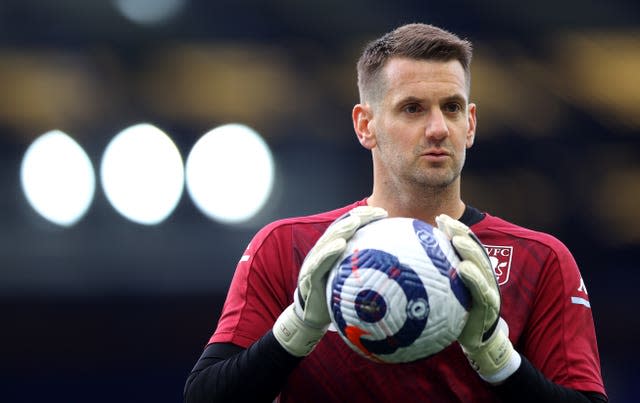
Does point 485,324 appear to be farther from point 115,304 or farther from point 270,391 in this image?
point 115,304

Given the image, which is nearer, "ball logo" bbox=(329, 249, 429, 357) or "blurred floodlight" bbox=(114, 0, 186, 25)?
"ball logo" bbox=(329, 249, 429, 357)

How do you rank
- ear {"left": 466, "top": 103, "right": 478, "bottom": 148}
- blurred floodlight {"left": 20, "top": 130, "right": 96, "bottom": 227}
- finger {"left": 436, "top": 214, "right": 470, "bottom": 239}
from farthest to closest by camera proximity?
1. blurred floodlight {"left": 20, "top": 130, "right": 96, "bottom": 227}
2. ear {"left": 466, "top": 103, "right": 478, "bottom": 148}
3. finger {"left": 436, "top": 214, "right": 470, "bottom": 239}

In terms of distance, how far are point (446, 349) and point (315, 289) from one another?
759mm

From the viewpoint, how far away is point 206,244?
883 cm

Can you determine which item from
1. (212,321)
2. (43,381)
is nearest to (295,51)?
(212,321)

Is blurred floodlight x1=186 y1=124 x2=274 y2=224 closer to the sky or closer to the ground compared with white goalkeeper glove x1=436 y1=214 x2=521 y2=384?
closer to the sky

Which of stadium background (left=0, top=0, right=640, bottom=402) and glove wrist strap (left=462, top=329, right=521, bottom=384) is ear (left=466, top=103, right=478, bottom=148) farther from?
stadium background (left=0, top=0, right=640, bottom=402)

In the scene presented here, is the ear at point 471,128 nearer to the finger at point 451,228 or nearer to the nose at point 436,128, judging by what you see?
the nose at point 436,128

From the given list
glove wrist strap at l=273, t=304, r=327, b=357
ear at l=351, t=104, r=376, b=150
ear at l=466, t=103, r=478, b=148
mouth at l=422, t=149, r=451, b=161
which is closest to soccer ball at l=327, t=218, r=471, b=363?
glove wrist strap at l=273, t=304, r=327, b=357

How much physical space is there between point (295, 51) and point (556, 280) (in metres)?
5.76

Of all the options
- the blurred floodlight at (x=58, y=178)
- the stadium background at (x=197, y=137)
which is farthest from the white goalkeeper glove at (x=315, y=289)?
the blurred floodlight at (x=58, y=178)

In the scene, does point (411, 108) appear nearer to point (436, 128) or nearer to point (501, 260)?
point (436, 128)

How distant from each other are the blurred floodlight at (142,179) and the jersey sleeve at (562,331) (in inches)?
232

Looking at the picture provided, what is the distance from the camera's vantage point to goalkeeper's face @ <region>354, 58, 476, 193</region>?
349 cm
